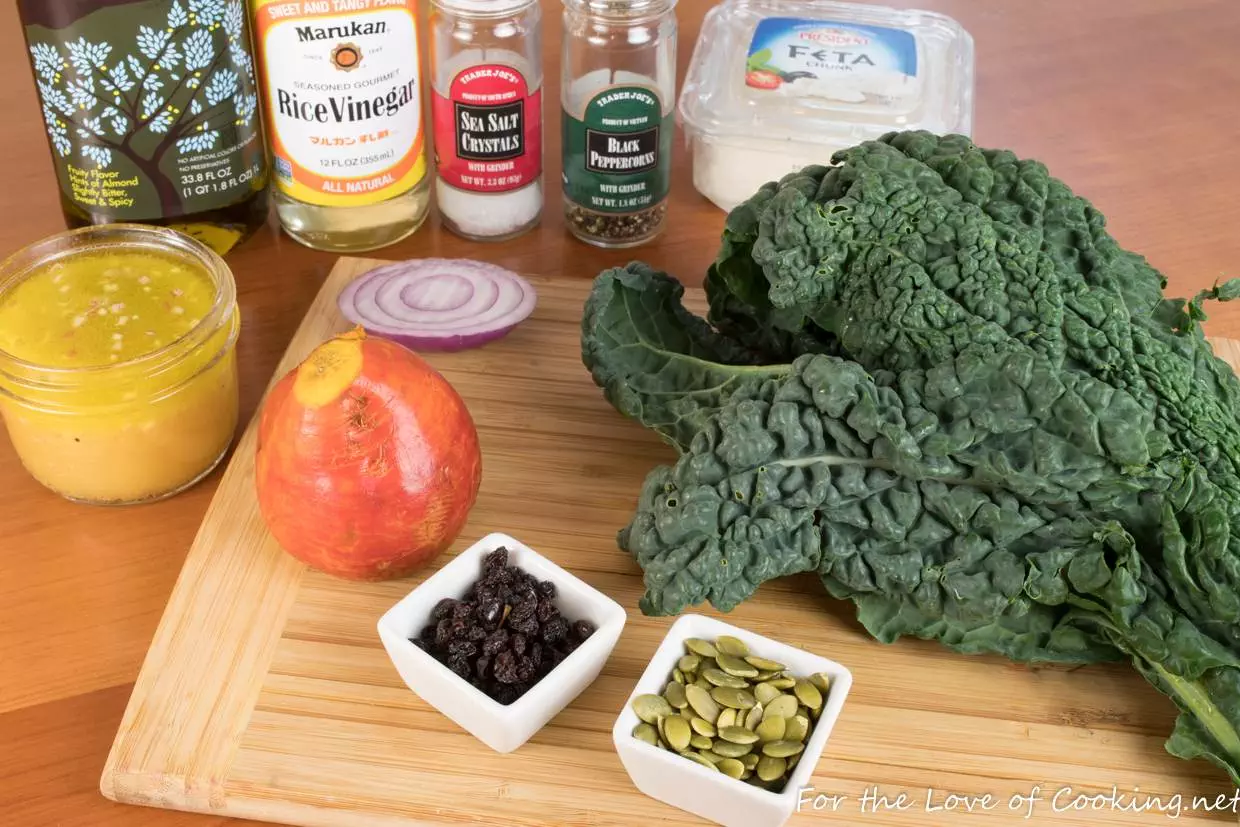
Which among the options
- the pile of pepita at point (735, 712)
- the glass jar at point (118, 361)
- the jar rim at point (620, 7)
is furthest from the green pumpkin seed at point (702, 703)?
the jar rim at point (620, 7)

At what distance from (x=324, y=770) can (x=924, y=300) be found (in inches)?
28.7

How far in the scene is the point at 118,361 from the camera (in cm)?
133

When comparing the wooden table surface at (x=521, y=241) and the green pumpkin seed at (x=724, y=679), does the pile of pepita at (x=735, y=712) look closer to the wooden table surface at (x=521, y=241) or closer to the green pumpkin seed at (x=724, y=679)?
the green pumpkin seed at (x=724, y=679)

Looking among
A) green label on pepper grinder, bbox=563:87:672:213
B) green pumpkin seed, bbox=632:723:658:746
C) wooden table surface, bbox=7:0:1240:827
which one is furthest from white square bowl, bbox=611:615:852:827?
green label on pepper grinder, bbox=563:87:672:213

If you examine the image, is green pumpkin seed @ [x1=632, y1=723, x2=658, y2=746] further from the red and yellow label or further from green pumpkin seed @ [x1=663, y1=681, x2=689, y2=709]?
the red and yellow label

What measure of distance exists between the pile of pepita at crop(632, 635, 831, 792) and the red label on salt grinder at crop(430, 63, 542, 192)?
0.87 m

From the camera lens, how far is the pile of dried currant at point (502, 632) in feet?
3.79

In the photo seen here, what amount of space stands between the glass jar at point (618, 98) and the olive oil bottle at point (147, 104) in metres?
0.44

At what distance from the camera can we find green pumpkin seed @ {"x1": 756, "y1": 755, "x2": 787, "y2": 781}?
1071mm

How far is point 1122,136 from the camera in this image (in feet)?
7.27

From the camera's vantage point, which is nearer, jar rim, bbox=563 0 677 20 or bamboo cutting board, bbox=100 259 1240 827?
bamboo cutting board, bbox=100 259 1240 827

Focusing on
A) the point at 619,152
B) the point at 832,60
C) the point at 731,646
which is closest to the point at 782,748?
the point at 731,646

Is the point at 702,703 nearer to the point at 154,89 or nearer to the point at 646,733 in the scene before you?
the point at 646,733

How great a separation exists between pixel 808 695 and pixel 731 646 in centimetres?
9
